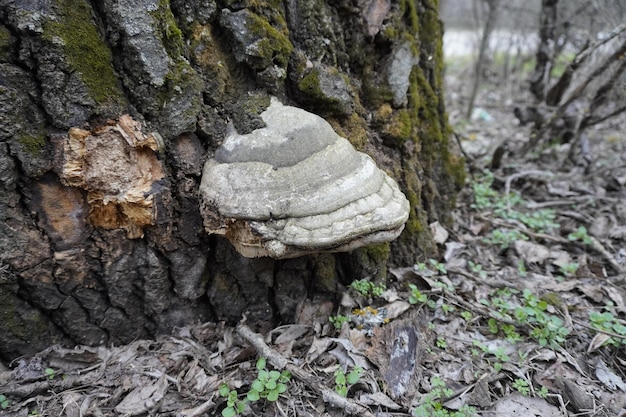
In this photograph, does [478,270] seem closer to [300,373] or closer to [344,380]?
[344,380]

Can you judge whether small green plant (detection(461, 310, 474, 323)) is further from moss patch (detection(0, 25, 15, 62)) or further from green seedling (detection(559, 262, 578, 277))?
moss patch (detection(0, 25, 15, 62))

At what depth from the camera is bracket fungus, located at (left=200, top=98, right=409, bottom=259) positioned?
5.96ft

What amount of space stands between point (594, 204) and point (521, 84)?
7.29 meters

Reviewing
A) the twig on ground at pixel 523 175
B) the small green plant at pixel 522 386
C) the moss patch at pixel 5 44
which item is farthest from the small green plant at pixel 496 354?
the moss patch at pixel 5 44

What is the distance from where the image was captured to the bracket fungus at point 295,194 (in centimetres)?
182

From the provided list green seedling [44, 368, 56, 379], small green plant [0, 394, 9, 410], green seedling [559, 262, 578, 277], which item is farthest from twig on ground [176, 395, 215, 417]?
green seedling [559, 262, 578, 277]

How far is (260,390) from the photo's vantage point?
2.09m

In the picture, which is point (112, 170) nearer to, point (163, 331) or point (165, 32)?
point (165, 32)

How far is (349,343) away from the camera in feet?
7.87

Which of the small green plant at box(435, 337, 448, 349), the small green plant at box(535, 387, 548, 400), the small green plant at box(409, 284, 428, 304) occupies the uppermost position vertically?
the small green plant at box(409, 284, 428, 304)

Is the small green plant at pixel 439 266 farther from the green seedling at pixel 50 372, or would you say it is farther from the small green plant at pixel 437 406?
the green seedling at pixel 50 372

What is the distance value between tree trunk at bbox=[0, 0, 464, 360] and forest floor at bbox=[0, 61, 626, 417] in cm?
19

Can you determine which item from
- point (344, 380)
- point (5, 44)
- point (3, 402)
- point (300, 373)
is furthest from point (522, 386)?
point (5, 44)

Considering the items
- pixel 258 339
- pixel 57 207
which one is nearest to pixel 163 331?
pixel 258 339
